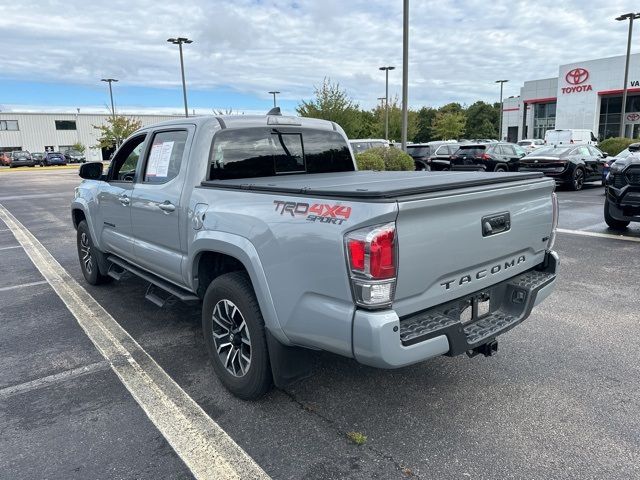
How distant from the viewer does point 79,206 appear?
5.96 m

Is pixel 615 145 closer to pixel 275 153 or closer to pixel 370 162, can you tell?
pixel 370 162

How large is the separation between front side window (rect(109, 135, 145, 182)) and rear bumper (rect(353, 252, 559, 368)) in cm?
319

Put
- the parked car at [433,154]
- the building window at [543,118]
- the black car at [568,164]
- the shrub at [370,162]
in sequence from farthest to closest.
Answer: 1. the building window at [543,118]
2. the parked car at [433,154]
3. the shrub at [370,162]
4. the black car at [568,164]

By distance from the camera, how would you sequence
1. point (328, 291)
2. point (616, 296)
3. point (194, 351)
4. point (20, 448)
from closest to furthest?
point (328, 291) → point (20, 448) → point (194, 351) → point (616, 296)

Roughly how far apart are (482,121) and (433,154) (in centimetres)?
6846

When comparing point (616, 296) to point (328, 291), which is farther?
point (616, 296)

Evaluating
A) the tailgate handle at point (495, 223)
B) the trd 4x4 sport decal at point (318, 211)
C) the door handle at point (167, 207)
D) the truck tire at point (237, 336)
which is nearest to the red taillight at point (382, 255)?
the trd 4x4 sport decal at point (318, 211)

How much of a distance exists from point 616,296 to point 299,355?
4130 mm

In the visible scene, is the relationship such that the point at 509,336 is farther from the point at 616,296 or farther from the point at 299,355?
the point at 299,355

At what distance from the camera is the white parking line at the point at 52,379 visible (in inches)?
140

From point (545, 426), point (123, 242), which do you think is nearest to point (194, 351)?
point (123, 242)

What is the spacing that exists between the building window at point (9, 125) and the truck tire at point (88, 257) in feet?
240

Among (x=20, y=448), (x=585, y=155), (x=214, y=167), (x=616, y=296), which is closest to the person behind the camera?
(x=20, y=448)

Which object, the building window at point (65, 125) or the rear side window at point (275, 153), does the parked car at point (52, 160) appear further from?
the rear side window at point (275, 153)
